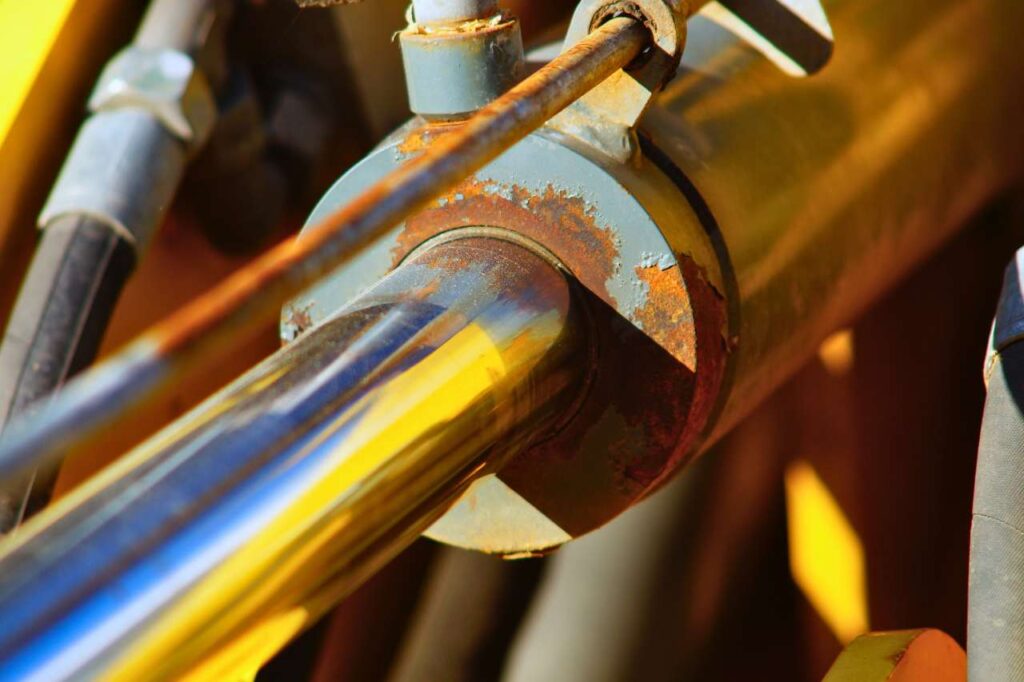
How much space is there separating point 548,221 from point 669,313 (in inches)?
2.4

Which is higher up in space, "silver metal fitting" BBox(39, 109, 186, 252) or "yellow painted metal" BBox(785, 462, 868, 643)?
"silver metal fitting" BBox(39, 109, 186, 252)

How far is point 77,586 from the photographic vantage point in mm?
367

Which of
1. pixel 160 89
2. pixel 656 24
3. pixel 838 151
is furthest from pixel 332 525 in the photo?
pixel 160 89

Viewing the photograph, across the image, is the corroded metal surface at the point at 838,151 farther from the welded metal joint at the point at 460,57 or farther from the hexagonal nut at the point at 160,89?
the hexagonal nut at the point at 160,89

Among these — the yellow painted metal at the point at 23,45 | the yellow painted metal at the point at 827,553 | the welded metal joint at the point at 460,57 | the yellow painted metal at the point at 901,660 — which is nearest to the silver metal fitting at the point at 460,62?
the welded metal joint at the point at 460,57

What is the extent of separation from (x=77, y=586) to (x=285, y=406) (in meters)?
0.10

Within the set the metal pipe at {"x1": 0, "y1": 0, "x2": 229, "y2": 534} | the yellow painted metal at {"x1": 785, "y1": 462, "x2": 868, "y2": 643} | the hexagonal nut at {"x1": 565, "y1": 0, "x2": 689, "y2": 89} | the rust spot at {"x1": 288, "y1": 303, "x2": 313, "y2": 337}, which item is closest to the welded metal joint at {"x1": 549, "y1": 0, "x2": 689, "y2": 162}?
the hexagonal nut at {"x1": 565, "y1": 0, "x2": 689, "y2": 89}

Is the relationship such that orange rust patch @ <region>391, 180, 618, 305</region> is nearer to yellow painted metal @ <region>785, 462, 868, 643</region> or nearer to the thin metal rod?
the thin metal rod

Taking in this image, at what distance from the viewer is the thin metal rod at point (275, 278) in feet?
0.94

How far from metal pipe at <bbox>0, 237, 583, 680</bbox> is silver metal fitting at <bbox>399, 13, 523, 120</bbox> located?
0.20ft

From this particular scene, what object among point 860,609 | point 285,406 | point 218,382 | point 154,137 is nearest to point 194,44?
point 154,137

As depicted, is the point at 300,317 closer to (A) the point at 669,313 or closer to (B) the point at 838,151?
(A) the point at 669,313

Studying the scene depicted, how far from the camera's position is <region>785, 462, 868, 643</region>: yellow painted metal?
1006mm

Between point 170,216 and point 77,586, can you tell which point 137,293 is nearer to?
point 170,216
